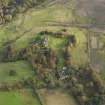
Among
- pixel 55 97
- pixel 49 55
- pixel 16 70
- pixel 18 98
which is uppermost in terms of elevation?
pixel 49 55

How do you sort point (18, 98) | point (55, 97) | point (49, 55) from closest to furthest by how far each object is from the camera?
point (18, 98), point (55, 97), point (49, 55)

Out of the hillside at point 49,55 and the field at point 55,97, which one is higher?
the hillside at point 49,55

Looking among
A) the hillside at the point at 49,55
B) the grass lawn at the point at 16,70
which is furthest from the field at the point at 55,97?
the grass lawn at the point at 16,70

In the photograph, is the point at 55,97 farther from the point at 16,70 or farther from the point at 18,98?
the point at 16,70

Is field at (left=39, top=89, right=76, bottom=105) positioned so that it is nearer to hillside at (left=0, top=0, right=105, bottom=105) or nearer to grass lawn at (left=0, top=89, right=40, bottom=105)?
hillside at (left=0, top=0, right=105, bottom=105)

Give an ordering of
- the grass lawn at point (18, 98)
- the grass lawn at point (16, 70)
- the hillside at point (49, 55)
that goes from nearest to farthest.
Answer: the grass lawn at point (18, 98)
the hillside at point (49, 55)
the grass lawn at point (16, 70)

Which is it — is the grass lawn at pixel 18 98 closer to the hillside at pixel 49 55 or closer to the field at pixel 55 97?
the hillside at pixel 49 55

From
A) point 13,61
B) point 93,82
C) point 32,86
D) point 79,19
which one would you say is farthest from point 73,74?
point 79,19

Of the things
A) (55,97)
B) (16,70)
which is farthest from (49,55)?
(55,97)

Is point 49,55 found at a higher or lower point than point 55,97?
higher
